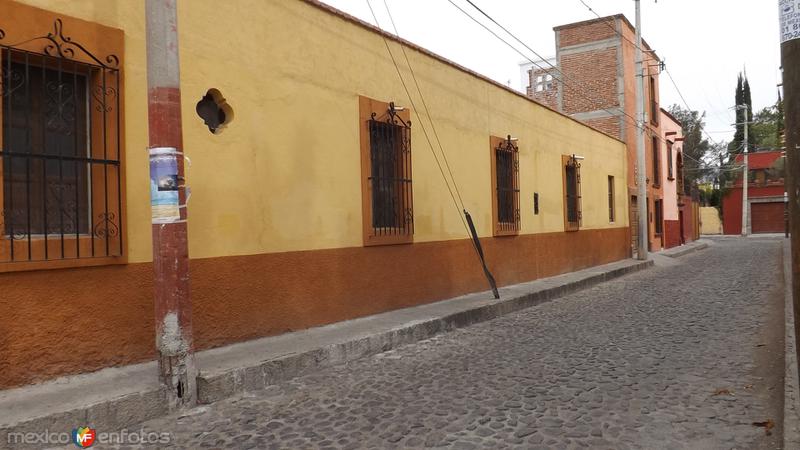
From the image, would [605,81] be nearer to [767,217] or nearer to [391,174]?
[391,174]

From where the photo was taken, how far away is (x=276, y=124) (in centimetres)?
590

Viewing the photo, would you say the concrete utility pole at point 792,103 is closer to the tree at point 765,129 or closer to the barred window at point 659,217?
the barred window at point 659,217

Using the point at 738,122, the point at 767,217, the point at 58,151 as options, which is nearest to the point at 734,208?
the point at 767,217

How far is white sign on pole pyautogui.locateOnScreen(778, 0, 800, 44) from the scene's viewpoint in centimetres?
324

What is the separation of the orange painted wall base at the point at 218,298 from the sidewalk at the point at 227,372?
0.14m

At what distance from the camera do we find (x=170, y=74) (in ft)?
13.5

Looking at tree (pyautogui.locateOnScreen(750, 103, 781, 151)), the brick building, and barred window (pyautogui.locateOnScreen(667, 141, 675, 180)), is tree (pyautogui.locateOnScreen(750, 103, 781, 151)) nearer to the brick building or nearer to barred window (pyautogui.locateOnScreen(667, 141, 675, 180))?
barred window (pyautogui.locateOnScreen(667, 141, 675, 180))

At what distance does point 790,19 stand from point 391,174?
202 inches

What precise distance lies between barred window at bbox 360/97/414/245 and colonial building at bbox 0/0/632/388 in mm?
24

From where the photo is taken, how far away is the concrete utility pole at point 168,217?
4027mm

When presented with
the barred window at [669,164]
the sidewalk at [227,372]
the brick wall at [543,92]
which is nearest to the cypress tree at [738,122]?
the barred window at [669,164]

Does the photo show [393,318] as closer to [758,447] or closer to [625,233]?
[758,447]

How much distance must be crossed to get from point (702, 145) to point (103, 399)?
46.3m

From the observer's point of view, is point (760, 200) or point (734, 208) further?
point (734, 208)
